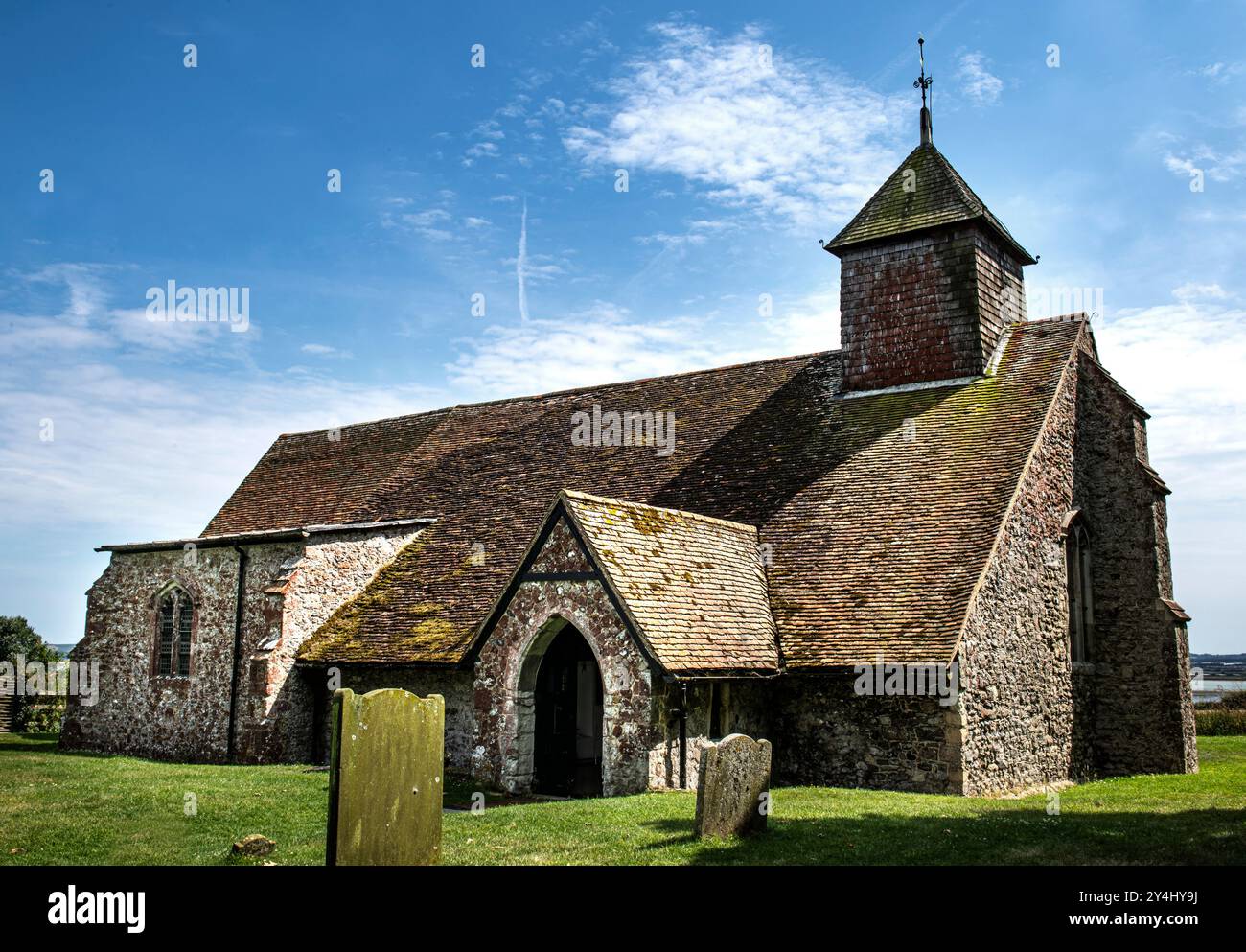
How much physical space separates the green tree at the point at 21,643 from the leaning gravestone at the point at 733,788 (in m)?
30.3

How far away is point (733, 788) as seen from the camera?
10.8 m

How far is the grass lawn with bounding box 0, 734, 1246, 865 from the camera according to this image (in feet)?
32.6

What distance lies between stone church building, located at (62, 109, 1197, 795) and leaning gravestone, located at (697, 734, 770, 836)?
2810mm

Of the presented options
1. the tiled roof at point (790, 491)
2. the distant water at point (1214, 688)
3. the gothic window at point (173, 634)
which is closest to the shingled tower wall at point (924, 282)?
the tiled roof at point (790, 491)

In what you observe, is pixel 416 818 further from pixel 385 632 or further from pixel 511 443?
pixel 511 443

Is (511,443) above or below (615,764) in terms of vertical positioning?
above

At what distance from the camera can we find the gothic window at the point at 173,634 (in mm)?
22484

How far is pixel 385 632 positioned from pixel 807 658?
864 cm

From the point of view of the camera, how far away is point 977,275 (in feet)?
69.1

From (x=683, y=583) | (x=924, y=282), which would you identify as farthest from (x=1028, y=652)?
(x=924, y=282)

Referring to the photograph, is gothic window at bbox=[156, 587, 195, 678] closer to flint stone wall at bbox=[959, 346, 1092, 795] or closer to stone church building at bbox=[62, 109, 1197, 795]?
stone church building at bbox=[62, 109, 1197, 795]

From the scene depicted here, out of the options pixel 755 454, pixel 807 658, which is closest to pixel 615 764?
pixel 807 658

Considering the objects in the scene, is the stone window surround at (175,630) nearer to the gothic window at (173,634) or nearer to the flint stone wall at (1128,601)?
the gothic window at (173,634)
